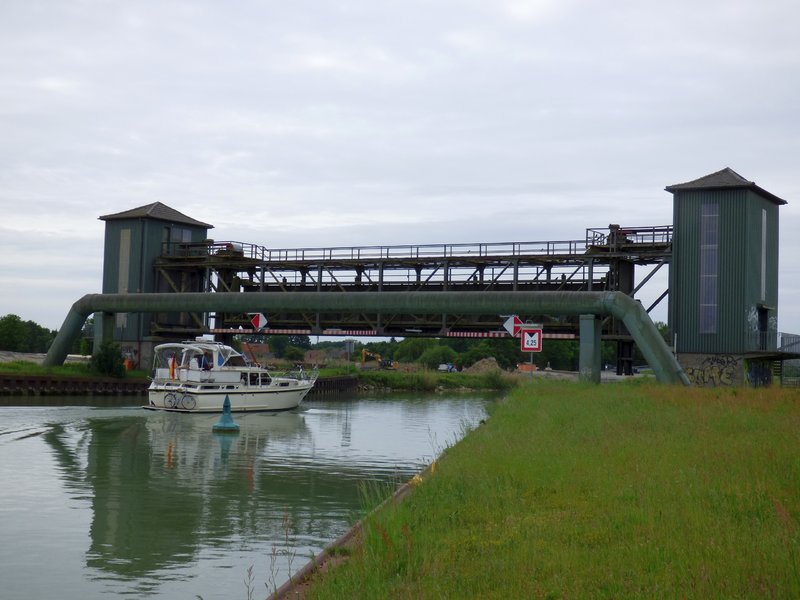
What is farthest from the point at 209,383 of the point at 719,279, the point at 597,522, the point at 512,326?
the point at 597,522

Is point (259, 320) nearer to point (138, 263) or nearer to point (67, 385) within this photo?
point (67, 385)

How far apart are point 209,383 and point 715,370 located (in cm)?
2688

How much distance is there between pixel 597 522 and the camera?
10.7 m

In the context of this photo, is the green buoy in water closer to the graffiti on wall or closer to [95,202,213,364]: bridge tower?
the graffiti on wall

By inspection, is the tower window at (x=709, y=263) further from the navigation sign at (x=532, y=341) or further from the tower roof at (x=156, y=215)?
the tower roof at (x=156, y=215)

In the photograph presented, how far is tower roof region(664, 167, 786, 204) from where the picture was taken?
48062 millimetres

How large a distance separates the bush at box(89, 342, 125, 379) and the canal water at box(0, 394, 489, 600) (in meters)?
16.6

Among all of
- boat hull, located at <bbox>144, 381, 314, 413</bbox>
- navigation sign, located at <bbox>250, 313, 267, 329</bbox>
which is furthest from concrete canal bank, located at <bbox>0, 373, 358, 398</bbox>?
boat hull, located at <bbox>144, 381, 314, 413</bbox>

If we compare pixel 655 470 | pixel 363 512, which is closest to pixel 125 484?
pixel 363 512

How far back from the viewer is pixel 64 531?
1600cm

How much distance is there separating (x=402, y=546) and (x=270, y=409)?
38.6 m

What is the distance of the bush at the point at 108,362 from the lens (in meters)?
57.8

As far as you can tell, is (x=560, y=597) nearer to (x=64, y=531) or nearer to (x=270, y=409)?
(x=64, y=531)

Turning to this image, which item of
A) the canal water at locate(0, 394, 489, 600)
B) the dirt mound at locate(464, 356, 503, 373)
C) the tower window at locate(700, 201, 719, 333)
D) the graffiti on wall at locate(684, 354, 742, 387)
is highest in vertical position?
the tower window at locate(700, 201, 719, 333)
